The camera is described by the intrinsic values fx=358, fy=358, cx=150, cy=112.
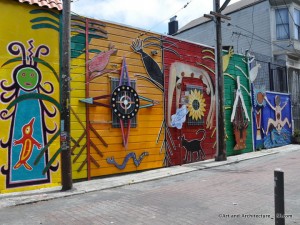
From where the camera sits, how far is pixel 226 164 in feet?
45.2

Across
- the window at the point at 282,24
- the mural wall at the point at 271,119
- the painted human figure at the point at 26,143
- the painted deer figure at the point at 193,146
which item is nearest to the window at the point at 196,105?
the painted deer figure at the point at 193,146

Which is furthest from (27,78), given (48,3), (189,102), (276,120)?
(276,120)

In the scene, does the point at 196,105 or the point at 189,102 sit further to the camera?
the point at 196,105

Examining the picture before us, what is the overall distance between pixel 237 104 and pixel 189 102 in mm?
3774

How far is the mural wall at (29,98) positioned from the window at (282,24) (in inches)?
688

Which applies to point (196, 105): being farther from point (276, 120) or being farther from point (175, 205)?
point (276, 120)

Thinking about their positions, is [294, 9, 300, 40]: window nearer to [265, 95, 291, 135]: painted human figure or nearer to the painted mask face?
[265, 95, 291, 135]: painted human figure

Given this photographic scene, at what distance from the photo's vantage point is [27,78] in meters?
9.44

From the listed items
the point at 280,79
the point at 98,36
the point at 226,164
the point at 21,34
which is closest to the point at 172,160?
the point at 226,164

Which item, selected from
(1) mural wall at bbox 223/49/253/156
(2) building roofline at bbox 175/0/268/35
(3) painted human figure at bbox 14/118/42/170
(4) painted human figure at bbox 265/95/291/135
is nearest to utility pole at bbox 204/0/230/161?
(1) mural wall at bbox 223/49/253/156

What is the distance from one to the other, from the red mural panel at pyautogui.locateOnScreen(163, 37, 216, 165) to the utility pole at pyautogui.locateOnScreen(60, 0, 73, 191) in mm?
4928

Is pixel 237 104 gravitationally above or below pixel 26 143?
above

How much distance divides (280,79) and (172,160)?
467 inches

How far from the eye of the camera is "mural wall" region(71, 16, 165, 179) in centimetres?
1055
